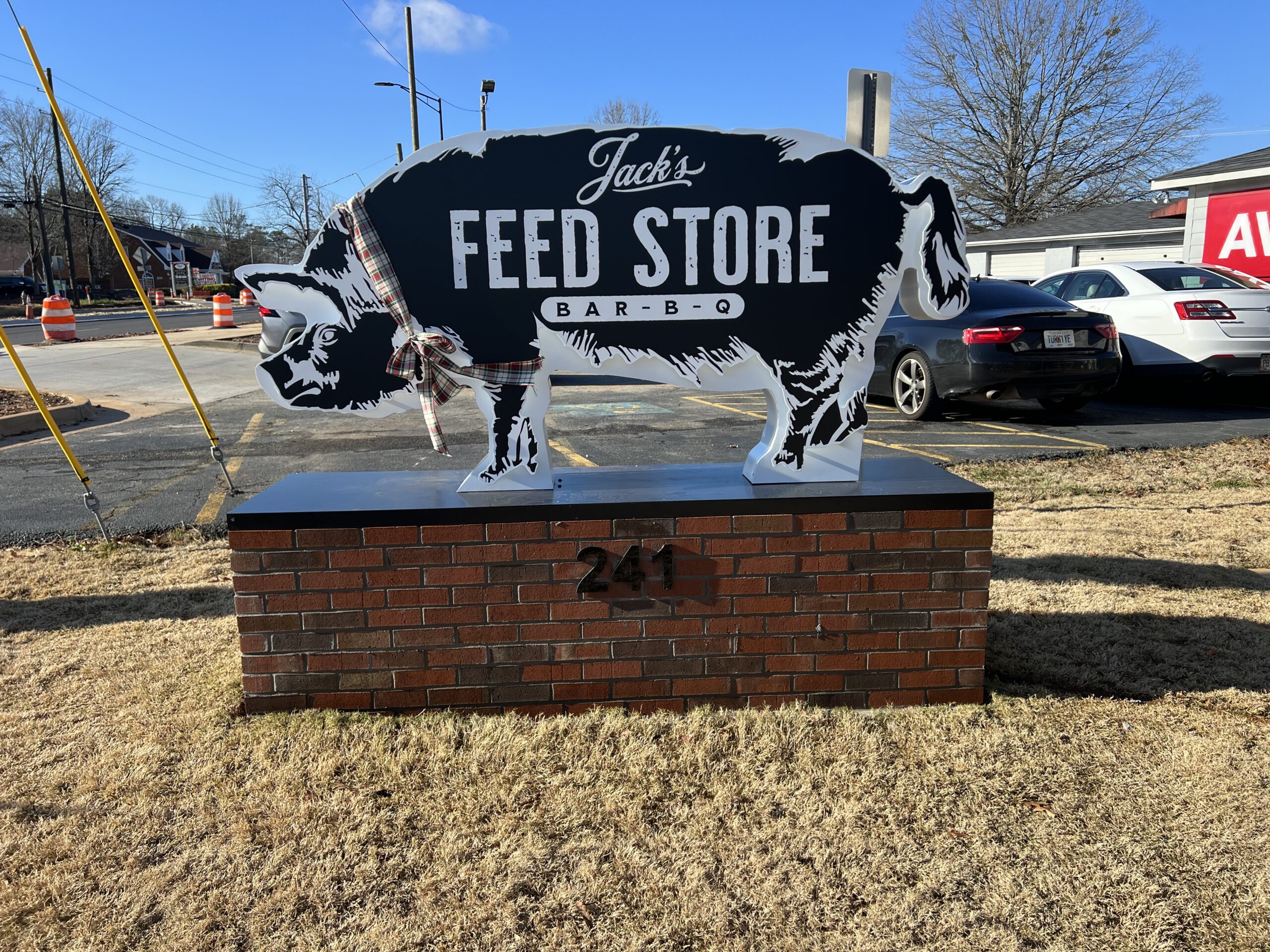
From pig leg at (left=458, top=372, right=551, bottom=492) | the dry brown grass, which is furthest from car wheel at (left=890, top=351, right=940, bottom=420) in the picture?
pig leg at (left=458, top=372, right=551, bottom=492)

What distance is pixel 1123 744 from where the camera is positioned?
3.01 metres

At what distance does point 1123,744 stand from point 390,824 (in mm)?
2426

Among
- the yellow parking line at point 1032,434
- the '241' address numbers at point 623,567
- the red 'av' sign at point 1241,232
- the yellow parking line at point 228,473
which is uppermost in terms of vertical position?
the red 'av' sign at point 1241,232

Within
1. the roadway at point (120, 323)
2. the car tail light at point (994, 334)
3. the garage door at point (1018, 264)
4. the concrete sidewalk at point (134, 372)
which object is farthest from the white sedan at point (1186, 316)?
the roadway at point (120, 323)

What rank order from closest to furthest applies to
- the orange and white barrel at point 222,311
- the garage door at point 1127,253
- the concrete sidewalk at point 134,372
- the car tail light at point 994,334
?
the car tail light at point 994,334, the concrete sidewalk at point 134,372, the garage door at point 1127,253, the orange and white barrel at point 222,311

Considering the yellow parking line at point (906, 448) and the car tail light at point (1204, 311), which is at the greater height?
the car tail light at point (1204, 311)

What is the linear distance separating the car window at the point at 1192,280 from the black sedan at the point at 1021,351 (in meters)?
1.91

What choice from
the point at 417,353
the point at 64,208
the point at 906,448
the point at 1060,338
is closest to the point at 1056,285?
the point at 1060,338

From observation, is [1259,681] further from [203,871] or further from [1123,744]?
[203,871]

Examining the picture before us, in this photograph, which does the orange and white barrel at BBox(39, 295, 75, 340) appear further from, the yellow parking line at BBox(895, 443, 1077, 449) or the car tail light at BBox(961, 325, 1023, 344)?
the car tail light at BBox(961, 325, 1023, 344)

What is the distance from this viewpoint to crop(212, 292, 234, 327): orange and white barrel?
24781mm

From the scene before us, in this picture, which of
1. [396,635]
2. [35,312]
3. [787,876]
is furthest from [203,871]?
[35,312]

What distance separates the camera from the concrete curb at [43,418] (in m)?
9.24

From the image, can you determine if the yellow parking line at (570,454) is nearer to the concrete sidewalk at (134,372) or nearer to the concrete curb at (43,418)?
the concrete curb at (43,418)
